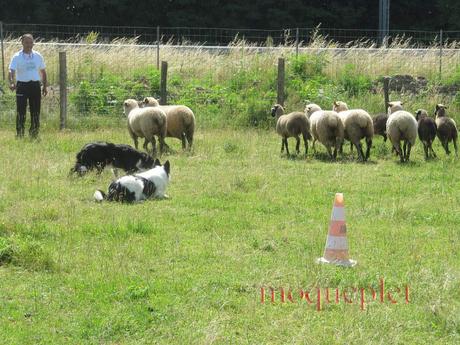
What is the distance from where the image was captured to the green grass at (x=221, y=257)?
5.96 metres

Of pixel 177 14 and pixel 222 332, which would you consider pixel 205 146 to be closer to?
pixel 222 332

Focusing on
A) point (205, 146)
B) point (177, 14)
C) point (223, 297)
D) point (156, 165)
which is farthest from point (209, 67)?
point (177, 14)

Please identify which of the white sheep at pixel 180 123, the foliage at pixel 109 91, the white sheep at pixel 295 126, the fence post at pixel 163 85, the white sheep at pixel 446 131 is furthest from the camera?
the foliage at pixel 109 91

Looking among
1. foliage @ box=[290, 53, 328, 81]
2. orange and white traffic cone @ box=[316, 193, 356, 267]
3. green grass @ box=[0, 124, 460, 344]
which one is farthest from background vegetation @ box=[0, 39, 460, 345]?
foliage @ box=[290, 53, 328, 81]

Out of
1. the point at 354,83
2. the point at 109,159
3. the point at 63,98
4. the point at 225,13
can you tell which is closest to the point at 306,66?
the point at 354,83

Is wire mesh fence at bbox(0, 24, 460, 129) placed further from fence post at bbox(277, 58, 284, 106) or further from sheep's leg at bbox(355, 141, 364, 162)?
sheep's leg at bbox(355, 141, 364, 162)

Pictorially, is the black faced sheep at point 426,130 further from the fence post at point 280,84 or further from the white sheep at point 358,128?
the fence post at point 280,84

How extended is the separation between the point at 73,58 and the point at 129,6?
24.1 m

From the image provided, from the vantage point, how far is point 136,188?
34.2 ft

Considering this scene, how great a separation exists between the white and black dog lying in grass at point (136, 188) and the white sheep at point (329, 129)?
4.60 meters

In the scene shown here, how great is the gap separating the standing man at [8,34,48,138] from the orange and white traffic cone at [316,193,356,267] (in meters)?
9.65

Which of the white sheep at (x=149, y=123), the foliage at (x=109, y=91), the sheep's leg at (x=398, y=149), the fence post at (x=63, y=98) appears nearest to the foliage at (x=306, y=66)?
the foliage at (x=109, y=91)

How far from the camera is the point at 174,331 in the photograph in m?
5.88

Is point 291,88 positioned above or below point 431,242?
above
